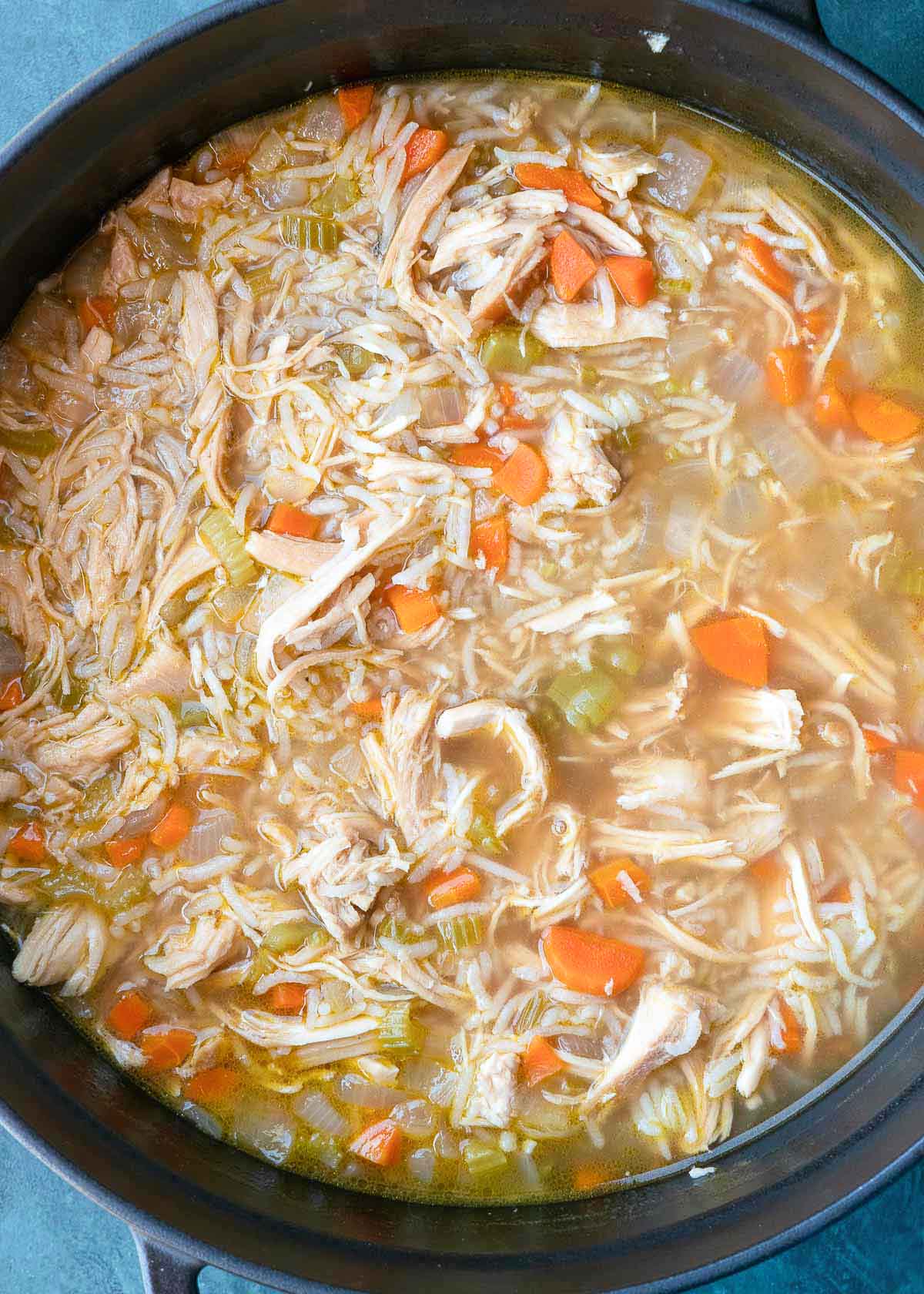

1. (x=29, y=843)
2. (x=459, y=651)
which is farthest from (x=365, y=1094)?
(x=459, y=651)

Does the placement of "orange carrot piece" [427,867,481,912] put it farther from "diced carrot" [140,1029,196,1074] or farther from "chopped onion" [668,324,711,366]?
"chopped onion" [668,324,711,366]

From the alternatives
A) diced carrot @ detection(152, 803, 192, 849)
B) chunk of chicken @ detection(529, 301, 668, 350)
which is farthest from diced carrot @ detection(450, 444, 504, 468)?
diced carrot @ detection(152, 803, 192, 849)

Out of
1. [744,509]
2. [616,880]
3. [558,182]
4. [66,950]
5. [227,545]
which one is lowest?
[66,950]

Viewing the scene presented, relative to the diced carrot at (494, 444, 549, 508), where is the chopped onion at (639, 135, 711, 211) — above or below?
above

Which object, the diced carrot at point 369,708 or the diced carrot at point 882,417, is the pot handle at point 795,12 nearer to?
the diced carrot at point 882,417

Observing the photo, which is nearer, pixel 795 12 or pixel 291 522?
pixel 795 12

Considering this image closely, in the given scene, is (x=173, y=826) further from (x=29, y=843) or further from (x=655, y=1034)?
(x=655, y=1034)

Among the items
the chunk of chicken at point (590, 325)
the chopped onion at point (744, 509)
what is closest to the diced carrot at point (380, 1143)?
the chopped onion at point (744, 509)
